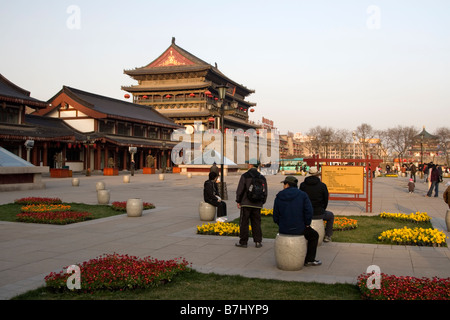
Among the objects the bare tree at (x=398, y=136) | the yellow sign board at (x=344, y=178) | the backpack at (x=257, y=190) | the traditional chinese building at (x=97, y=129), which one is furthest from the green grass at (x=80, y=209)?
the bare tree at (x=398, y=136)

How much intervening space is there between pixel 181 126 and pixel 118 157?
17.6m

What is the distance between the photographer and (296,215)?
6.81 m

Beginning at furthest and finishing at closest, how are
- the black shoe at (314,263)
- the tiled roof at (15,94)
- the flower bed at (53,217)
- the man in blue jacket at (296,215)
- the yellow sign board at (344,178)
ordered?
the tiled roof at (15,94) → the yellow sign board at (344,178) → the flower bed at (53,217) → the black shoe at (314,263) → the man in blue jacket at (296,215)

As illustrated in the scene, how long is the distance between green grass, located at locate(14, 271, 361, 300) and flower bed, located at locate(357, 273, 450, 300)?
27 centimetres

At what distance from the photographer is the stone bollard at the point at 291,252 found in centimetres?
664

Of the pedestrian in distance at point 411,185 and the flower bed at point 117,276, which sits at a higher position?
the pedestrian in distance at point 411,185

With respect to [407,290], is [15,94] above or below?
above

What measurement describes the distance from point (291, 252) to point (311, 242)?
1.88ft

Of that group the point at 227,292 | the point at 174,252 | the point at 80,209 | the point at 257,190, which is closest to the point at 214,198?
the point at 257,190

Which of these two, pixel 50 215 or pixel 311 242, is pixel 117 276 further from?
pixel 50 215

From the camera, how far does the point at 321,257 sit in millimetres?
7789

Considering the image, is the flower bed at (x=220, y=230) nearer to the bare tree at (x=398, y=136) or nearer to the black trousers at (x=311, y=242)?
the black trousers at (x=311, y=242)

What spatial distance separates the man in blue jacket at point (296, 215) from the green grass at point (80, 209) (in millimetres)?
7967

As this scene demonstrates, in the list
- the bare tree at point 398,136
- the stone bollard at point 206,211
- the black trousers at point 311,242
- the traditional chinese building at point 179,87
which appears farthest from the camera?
the bare tree at point 398,136
